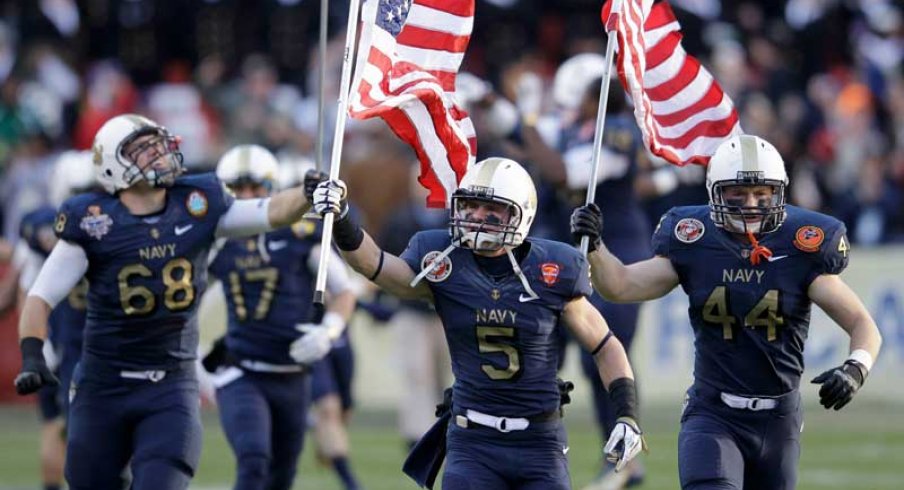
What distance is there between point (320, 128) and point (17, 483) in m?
5.54

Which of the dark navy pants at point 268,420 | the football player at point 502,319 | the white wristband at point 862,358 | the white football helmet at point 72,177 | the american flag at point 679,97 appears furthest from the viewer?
the white football helmet at point 72,177

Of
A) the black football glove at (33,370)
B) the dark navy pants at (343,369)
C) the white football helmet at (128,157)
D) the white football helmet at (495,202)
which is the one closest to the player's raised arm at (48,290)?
the black football glove at (33,370)

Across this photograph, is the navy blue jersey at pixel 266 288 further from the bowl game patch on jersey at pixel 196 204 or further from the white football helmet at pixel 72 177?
the bowl game patch on jersey at pixel 196 204

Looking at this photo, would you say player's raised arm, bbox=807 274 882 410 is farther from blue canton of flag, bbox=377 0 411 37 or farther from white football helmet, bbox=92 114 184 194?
white football helmet, bbox=92 114 184 194

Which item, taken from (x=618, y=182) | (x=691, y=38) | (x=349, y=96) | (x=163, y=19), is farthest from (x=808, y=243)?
(x=163, y=19)

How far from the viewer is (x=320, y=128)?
26.1 ft

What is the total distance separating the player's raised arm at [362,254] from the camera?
24.8 feet

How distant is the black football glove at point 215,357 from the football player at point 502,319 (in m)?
2.41

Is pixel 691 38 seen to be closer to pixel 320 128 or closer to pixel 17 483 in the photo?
pixel 17 483

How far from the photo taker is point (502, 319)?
7.52 metres

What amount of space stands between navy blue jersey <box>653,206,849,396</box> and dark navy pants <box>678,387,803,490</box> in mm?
85

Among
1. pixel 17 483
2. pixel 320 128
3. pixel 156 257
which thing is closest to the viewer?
pixel 320 128

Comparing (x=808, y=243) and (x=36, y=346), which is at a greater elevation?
(x=808, y=243)

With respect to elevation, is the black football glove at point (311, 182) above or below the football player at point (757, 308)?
above
